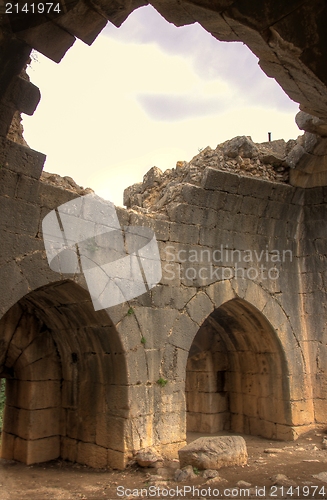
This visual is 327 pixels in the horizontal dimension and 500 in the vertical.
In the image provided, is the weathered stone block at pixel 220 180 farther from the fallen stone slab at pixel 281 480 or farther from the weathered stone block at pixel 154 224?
the fallen stone slab at pixel 281 480

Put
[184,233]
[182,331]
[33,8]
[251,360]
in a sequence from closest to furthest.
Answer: [33,8], [182,331], [184,233], [251,360]

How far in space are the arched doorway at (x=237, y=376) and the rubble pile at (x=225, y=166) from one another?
1.95 m

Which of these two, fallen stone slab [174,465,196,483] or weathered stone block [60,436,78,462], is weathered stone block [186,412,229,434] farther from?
fallen stone slab [174,465,196,483]

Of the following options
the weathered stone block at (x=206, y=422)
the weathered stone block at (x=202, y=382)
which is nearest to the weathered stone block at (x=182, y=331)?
the weathered stone block at (x=202, y=382)

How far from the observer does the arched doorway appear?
7262 millimetres

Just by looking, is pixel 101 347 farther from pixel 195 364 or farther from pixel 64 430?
pixel 195 364

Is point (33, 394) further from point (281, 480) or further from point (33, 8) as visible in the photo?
point (33, 8)

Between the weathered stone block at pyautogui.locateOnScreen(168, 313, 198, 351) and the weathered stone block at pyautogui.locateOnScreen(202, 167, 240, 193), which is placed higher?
the weathered stone block at pyautogui.locateOnScreen(202, 167, 240, 193)
